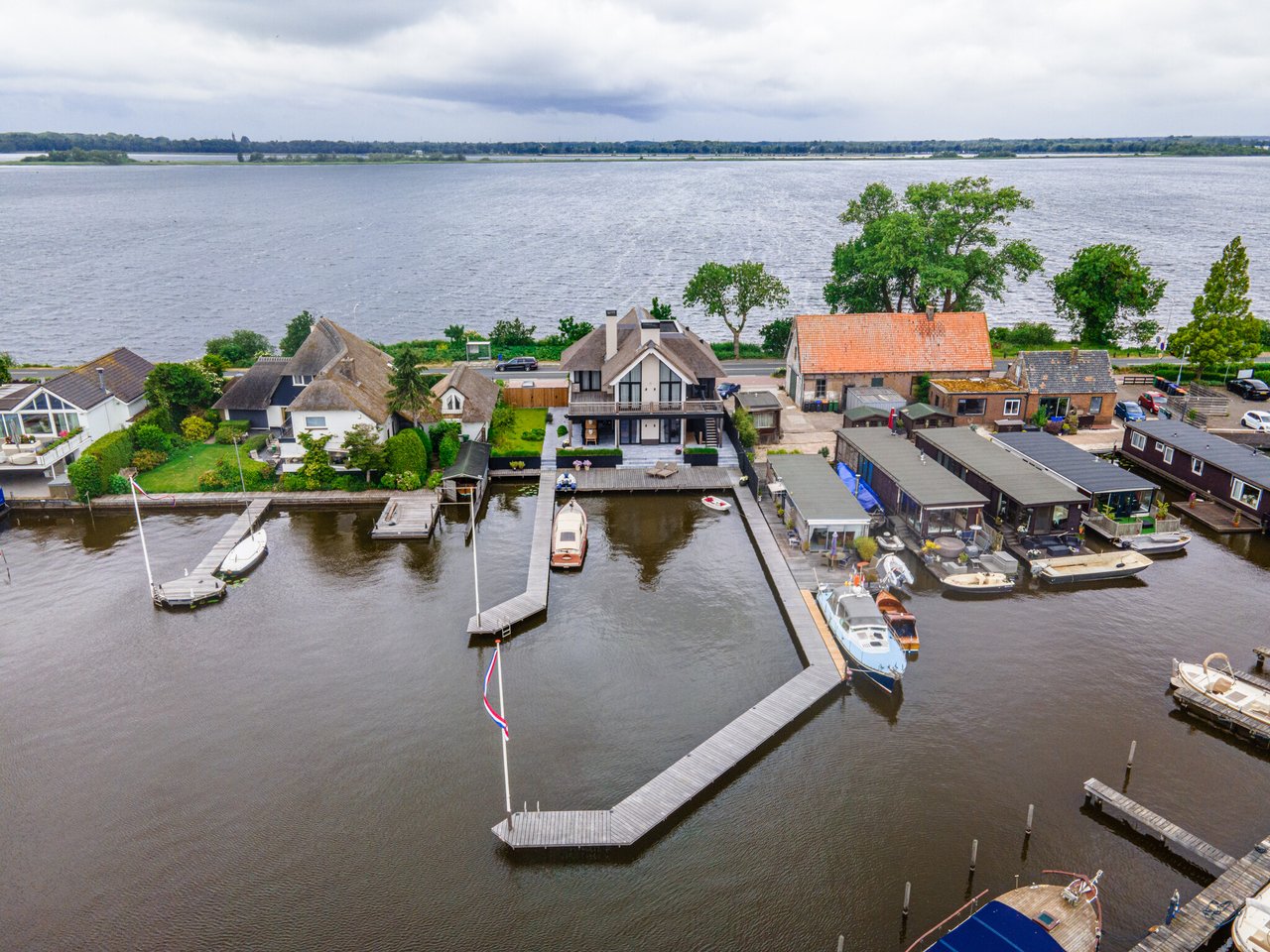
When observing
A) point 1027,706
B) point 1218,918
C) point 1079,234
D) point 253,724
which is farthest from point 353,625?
point 1079,234

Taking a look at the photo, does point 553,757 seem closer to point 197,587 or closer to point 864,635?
point 864,635

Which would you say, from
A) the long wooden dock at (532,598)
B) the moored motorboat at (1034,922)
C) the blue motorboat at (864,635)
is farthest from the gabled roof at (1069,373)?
the moored motorboat at (1034,922)

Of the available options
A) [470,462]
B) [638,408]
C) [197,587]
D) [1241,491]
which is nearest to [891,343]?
[638,408]

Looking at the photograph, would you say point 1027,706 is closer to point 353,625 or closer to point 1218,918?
point 1218,918

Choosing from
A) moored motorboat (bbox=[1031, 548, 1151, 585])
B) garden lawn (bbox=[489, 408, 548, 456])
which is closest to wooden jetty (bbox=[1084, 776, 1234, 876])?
moored motorboat (bbox=[1031, 548, 1151, 585])

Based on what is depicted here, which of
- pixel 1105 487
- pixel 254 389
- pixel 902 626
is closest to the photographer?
pixel 902 626

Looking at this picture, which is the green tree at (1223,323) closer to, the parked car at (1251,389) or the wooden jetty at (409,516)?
the parked car at (1251,389)
